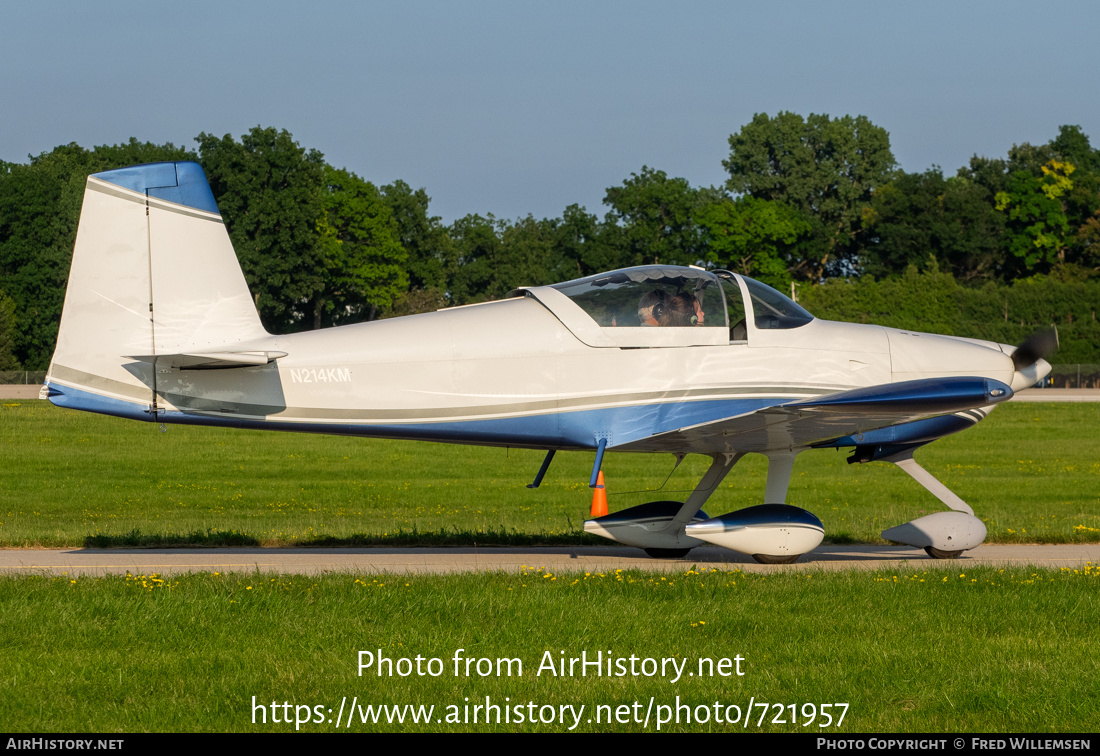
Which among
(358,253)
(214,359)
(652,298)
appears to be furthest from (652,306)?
(358,253)

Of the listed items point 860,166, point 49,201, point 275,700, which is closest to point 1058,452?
point 275,700

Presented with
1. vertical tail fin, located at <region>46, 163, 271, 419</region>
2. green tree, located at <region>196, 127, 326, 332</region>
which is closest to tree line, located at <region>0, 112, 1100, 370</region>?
green tree, located at <region>196, 127, 326, 332</region>

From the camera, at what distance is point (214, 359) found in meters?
10.5

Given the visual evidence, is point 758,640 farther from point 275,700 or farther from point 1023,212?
point 1023,212

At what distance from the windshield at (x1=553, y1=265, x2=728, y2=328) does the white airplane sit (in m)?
0.02

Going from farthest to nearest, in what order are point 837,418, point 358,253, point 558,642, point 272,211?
point 358,253 → point 272,211 → point 837,418 → point 558,642

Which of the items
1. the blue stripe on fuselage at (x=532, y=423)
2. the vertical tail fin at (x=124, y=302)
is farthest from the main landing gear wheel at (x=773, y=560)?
the vertical tail fin at (x=124, y=302)

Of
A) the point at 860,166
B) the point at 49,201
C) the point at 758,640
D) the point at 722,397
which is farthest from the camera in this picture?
the point at 860,166

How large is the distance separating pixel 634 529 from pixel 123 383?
517 cm

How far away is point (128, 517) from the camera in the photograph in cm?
1866

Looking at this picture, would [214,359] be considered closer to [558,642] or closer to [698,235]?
[558,642]

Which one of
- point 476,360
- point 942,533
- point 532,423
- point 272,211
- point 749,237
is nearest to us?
point 476,360

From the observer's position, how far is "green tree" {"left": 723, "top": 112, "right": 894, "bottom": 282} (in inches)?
3996

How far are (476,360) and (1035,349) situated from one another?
560 cm
